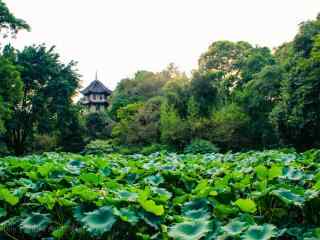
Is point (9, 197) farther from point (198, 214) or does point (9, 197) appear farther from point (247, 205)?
point (247, 205)

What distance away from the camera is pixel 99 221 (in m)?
2.27

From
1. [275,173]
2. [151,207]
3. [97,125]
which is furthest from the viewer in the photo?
[97,125]

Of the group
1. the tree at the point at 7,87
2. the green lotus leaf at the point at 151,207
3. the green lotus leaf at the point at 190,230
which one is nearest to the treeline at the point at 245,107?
the tree at the point at 7,87

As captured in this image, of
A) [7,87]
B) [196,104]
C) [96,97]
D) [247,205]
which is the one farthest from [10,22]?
[96,97]

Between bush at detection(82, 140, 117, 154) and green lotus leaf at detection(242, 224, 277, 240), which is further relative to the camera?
bush at detection(82, 140, 117, 154)

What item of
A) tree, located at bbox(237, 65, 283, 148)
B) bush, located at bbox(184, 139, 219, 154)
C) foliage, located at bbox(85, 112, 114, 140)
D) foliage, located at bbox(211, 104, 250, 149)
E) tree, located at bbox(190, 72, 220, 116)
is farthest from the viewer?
foliage, located at bbox(85, 112, 114, 140)

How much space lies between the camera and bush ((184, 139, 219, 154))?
1770 cm

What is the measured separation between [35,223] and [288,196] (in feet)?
5.37

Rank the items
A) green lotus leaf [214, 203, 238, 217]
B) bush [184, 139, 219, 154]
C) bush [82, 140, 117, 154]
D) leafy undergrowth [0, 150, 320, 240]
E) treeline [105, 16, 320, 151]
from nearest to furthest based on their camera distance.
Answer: leafy undergrowth [0, 150, 320, 240] < green lotus leaf [214, 203, 238, 217] < treeline [105, 16, 320, 151] < bush [184, 139, 219, 154] < bush [82, 140, 117, 154]

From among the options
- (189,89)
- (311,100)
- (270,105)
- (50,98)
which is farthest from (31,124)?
(311,100)

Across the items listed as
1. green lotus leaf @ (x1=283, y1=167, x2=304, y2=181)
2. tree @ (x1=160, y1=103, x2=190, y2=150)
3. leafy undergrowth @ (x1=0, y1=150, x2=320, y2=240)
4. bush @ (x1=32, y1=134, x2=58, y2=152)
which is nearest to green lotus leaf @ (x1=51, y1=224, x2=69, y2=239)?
leafy undergrowth @ (x1=0, y1=150, x2=320, y2=240)

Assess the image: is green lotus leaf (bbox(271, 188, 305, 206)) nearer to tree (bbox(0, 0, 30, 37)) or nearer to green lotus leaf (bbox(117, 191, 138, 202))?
green lotus leaf (bbox(117, 191, 138, 202))

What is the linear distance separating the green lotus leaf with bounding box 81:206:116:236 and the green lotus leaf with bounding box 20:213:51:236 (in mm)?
361

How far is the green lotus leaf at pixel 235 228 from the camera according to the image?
2.05 m
